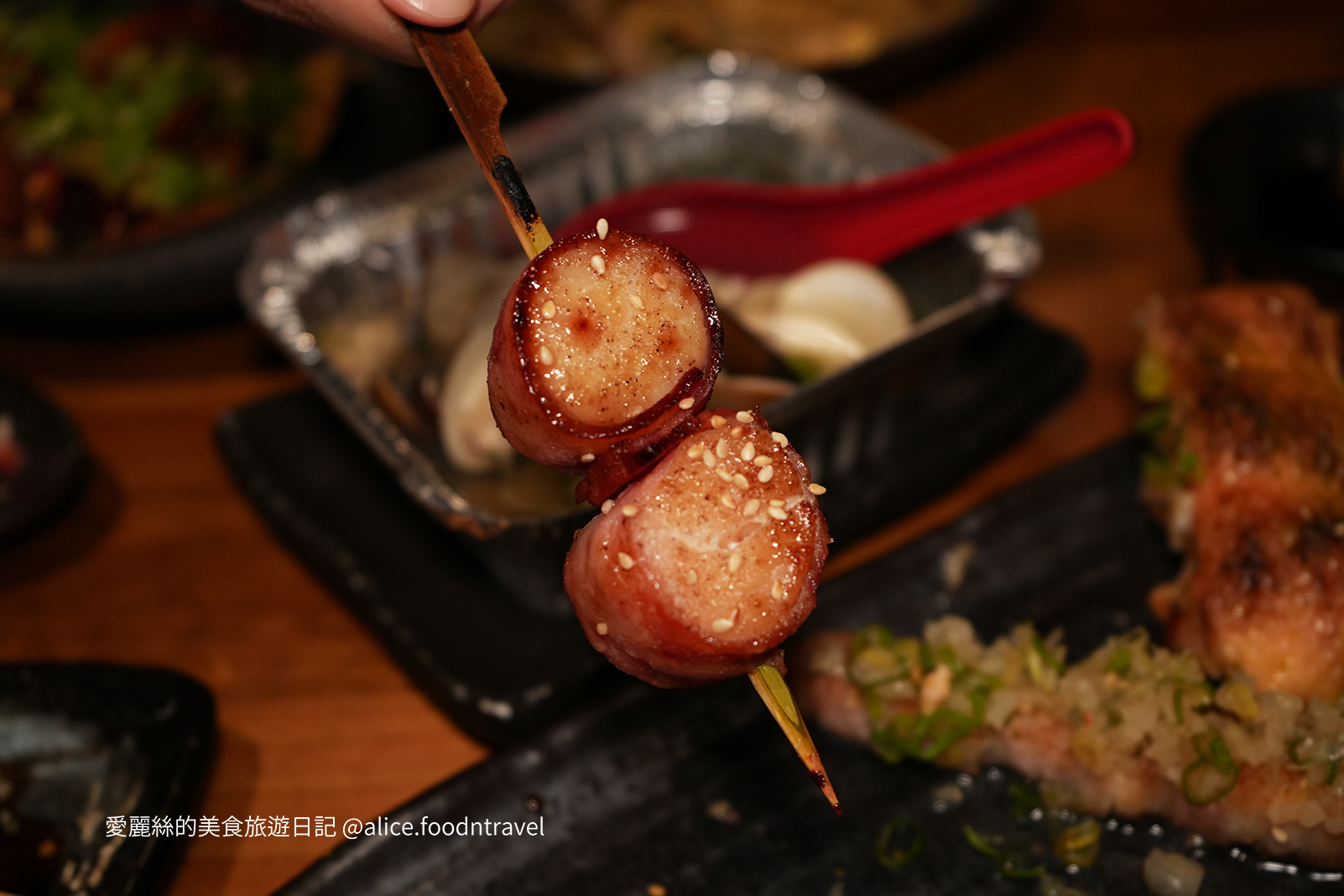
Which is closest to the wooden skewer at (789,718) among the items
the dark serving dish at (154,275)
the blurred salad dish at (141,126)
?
the dark serving dish at (154,275)

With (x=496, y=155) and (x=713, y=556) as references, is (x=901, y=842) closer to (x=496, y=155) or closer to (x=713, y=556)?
(x=713, y=556)

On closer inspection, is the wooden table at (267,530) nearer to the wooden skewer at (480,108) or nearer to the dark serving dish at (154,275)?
the dark serving dish at (154,275)

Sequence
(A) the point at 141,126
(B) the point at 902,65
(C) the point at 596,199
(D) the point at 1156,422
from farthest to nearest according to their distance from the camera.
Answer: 1. (B) the point at 902,65
2. (A) the point at 141,126
3. (C) the point at 596,199
4. (D) the point at 1156,422

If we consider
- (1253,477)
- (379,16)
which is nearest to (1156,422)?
(1253,477)

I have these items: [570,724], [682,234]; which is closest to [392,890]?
[570,724]

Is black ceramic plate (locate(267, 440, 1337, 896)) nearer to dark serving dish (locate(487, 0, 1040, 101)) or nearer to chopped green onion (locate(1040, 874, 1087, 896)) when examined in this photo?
chopped green onion (locate(1040, 874, 1087, 896))
